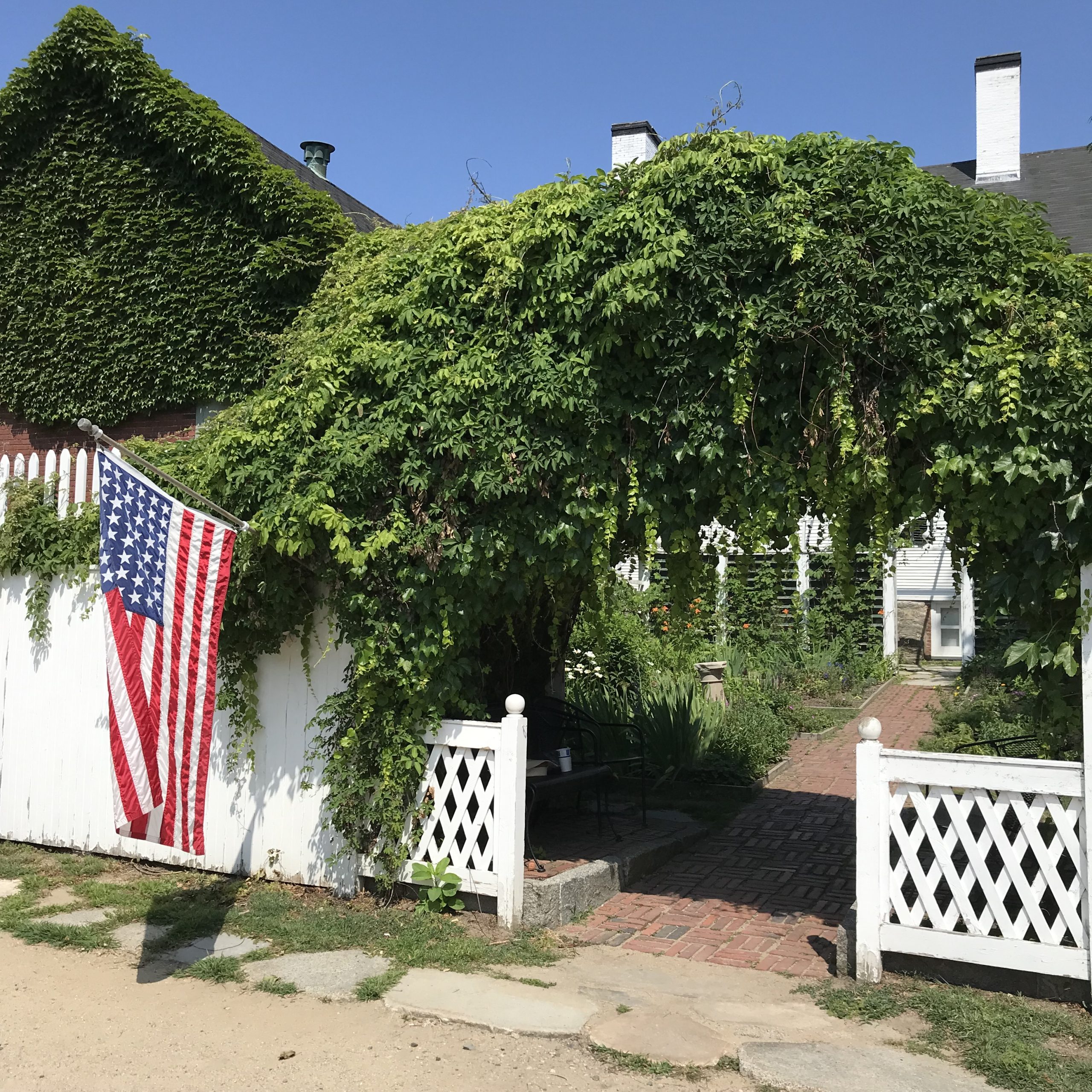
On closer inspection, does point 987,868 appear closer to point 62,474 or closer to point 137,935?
point 137,935

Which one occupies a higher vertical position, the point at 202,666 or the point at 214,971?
the point at 202,666

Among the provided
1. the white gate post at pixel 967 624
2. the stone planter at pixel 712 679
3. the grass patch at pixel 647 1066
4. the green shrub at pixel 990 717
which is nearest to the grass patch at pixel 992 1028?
the grass patch at pixel 647 1066

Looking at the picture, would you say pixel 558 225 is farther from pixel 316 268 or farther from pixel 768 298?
pixel 316 268

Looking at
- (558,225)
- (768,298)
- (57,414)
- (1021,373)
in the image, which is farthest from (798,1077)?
(57,414)

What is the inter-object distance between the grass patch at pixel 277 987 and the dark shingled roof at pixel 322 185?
32.2 ft

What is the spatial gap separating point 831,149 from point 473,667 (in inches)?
140

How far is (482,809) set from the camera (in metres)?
5.72

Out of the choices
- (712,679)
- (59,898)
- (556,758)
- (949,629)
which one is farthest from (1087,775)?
(949,629)

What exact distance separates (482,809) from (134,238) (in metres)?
9.00

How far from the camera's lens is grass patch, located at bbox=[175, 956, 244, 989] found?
4961mm

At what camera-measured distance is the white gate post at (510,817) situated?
5.62 m

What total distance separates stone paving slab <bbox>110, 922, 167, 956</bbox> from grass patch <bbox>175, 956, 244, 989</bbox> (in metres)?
0.43

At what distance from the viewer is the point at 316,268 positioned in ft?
36.4

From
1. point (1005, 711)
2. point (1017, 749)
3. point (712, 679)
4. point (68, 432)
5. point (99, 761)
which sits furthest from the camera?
point (68, 432)
